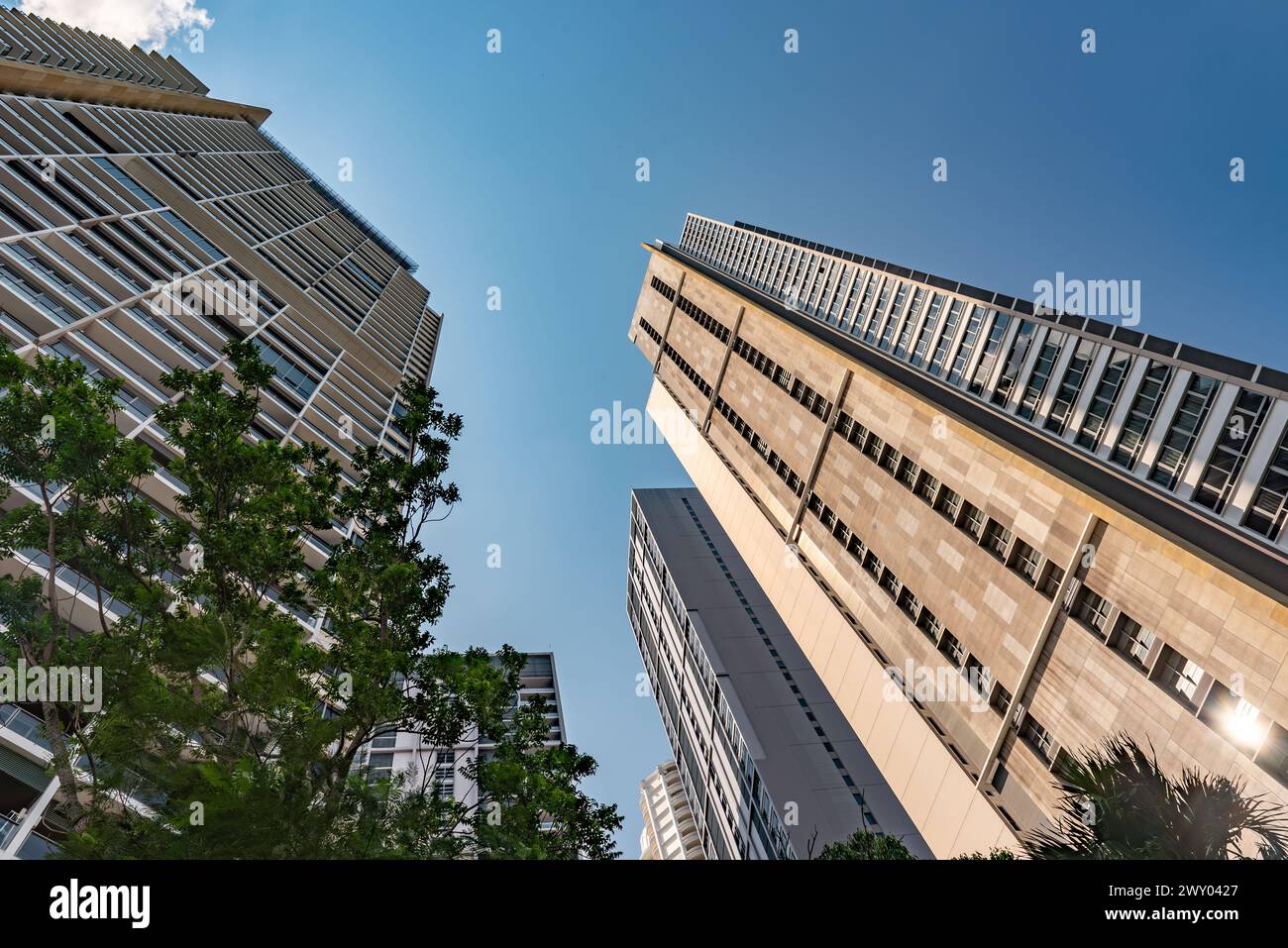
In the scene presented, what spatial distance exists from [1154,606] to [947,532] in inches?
415

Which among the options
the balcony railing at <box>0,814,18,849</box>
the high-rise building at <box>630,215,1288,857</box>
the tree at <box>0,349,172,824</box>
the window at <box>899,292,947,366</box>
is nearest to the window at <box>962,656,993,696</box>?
the high-rise building at <box>630,215,1288,857</box>

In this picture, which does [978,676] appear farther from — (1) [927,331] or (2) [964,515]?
(1) [927,331]

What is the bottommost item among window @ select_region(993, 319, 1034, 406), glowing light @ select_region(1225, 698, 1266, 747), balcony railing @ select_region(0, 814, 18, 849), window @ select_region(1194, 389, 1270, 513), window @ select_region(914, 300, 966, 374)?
glowing light @ select_region(1225, 698, 1266, 747)

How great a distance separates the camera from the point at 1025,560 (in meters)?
29.1

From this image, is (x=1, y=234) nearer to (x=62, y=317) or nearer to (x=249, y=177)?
(x=62, y=317)

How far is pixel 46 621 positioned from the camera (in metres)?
9.84

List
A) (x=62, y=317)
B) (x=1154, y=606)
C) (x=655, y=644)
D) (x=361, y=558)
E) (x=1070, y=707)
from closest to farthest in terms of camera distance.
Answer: (x=361, y=558) < (x=1154, y=606) < (x=1070, y=707) < (x=62, y=317) < (x=655, y=644)

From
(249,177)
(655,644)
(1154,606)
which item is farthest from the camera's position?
(655,644)

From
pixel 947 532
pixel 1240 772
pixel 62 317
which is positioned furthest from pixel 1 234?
pixel 1240 772

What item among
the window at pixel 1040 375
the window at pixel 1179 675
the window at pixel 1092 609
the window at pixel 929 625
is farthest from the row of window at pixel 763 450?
the window at pixel 1179 675

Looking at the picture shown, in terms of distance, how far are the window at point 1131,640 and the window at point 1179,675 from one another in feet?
1.90

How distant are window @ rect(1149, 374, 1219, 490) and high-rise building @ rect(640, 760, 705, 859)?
9345cm

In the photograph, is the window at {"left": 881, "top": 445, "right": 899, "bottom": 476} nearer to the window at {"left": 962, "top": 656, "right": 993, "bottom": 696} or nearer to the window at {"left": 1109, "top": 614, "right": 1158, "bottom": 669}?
the window at {"left": 962, "top": 656, "right": 993, "bottom": 696}

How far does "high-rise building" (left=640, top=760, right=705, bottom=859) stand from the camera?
365 feet
